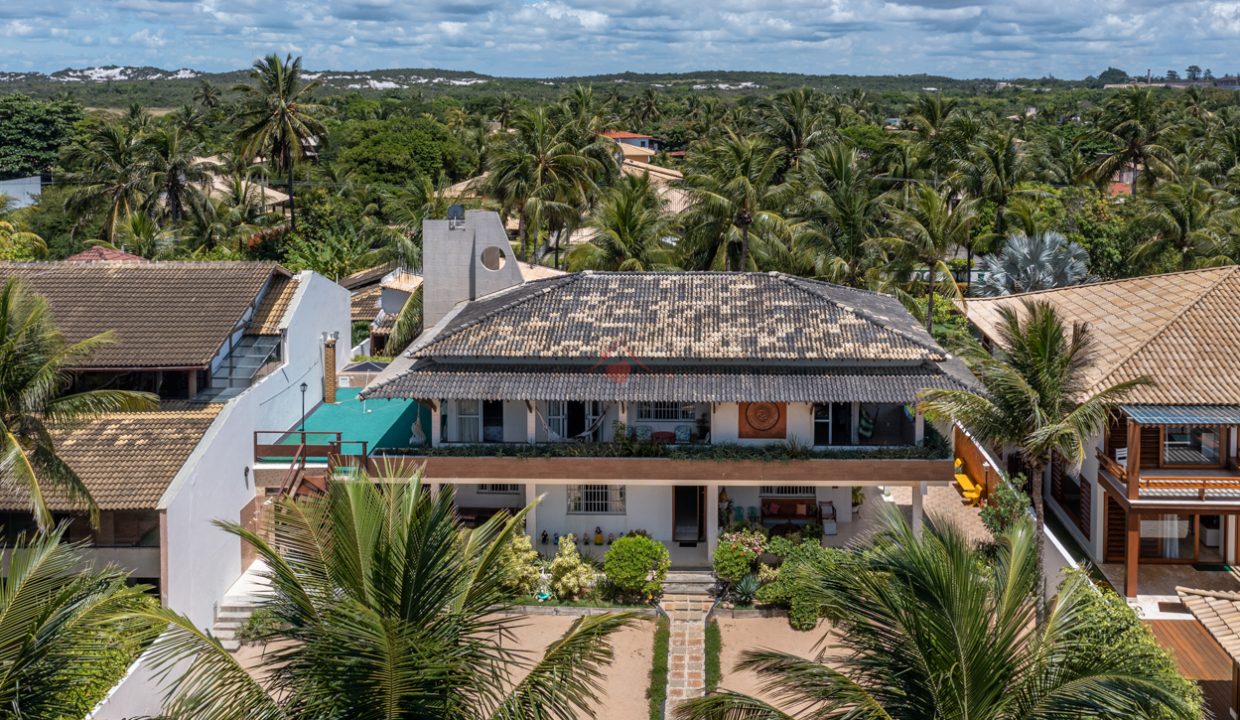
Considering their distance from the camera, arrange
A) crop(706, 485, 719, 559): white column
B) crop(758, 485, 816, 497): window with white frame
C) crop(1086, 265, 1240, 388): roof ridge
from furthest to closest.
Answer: crop(758, 485, 816, 497): window with white frame → crop(706, 485, 719, 559): white column → crop(1086, 265, 1240, 388): roof ridge

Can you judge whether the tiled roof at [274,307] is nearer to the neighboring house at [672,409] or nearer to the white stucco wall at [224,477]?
the white stucco wall at [224,477]

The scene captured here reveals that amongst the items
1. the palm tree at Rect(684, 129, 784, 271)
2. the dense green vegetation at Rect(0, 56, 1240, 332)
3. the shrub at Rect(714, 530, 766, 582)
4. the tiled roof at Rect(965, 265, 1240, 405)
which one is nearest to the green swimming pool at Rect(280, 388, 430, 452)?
the shrub at Rect(714, 530, 766, 582)

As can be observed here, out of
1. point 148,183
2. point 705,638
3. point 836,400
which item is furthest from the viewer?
point 148,183

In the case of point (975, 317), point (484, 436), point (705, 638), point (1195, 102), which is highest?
point (1195, 102)

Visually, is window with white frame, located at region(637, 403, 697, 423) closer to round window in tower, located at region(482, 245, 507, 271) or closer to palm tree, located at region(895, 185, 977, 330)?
round window in tower, located at region(482, 245, 507, 271)

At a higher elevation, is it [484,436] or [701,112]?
[701,112]

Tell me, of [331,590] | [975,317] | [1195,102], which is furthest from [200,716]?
[1195,102]

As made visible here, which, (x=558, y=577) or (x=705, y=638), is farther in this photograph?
(x=558, y=577)

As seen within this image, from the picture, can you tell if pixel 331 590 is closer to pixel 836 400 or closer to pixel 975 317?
pixel 836 400
